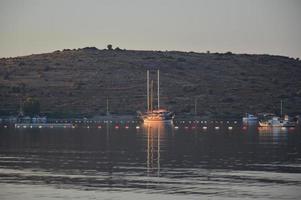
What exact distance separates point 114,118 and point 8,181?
13341 centimetres

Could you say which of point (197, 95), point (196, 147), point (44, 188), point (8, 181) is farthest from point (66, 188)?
point (197, 95)

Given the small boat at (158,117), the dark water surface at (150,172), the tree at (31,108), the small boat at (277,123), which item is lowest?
the dark water surface at (150,172)

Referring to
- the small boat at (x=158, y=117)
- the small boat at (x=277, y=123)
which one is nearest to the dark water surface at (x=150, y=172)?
the small boat at (x=277, y=123)

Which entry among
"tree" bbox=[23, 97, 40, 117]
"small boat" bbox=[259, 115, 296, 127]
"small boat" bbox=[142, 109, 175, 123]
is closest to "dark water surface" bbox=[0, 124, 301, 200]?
Answer: "small boat" bbox=[259, 115, 296, 127]

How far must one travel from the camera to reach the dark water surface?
3872 centimetres

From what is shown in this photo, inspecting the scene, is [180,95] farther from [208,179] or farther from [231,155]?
[208,179]

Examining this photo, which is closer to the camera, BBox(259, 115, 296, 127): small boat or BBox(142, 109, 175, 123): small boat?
BBox(259, 115, 296, 127): small boat

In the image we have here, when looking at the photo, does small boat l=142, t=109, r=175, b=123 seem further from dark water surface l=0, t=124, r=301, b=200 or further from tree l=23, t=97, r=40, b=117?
dark water surface l=0, t=124, r=301, b=200

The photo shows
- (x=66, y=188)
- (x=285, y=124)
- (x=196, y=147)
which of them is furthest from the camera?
(x=285, y=124)

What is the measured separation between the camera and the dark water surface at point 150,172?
127 ft

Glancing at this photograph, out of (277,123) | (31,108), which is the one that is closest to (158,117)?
(31,108)

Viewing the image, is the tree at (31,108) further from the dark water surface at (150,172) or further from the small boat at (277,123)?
the dark water surface at (150,172)

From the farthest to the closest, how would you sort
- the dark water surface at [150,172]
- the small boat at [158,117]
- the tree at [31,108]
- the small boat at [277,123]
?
1. the tree at [31,108]
2. the small boat at [158,117]
3. the small boat at [277,123]
4. the dark water surface at [150,172]

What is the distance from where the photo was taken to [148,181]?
43125 millimetres
